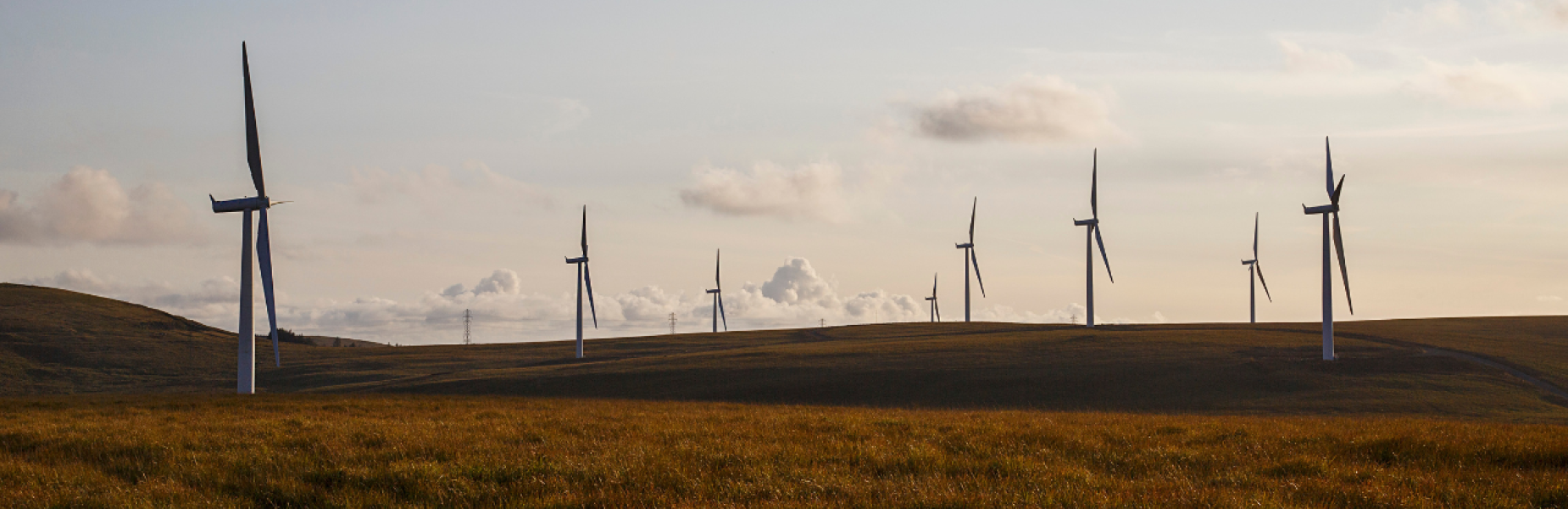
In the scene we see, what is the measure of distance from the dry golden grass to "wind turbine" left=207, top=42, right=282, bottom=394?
2620 cm

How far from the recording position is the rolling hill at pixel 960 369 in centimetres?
5034

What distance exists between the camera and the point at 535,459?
14.3 m

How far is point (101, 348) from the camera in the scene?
98.8m

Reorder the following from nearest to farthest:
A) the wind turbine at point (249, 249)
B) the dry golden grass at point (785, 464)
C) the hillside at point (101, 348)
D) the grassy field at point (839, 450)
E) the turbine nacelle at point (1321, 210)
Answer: the dry golden grass at point (785, 464) → the grassy field at point (839, 450) → the wind turbine at point (249, 249) → the turbine nacelle at point (1321, 210) → the hillside at point (101, 348)

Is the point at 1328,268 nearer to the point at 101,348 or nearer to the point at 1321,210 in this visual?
the point at 1321,210

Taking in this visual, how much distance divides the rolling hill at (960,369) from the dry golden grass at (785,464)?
1121 inches

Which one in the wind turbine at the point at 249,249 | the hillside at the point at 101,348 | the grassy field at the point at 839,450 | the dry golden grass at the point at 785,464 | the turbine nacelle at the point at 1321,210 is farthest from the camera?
the hillside at the point at 101,348

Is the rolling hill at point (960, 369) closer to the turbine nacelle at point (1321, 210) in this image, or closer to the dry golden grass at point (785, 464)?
the turbine nacelle at point (1321, 210)

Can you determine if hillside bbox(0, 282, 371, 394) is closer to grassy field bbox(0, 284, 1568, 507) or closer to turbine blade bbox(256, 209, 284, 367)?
turbine blade bbox(256, 209, 284, 367)

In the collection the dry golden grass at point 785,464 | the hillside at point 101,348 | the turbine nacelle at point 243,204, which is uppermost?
the turbine nacelle at point 243,204

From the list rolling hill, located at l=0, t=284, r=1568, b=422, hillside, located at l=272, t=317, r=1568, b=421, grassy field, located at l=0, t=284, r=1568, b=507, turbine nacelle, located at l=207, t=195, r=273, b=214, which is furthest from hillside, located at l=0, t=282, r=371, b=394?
grassy field, located at l=0, t=284, r=1568, b=507

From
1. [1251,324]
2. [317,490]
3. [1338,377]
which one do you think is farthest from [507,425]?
[1251,324]

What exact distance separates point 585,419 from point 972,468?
12.7 metres

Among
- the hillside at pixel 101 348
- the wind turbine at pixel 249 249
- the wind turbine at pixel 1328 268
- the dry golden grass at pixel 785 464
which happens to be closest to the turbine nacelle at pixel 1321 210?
the wind turbine at pixel 1328 268
